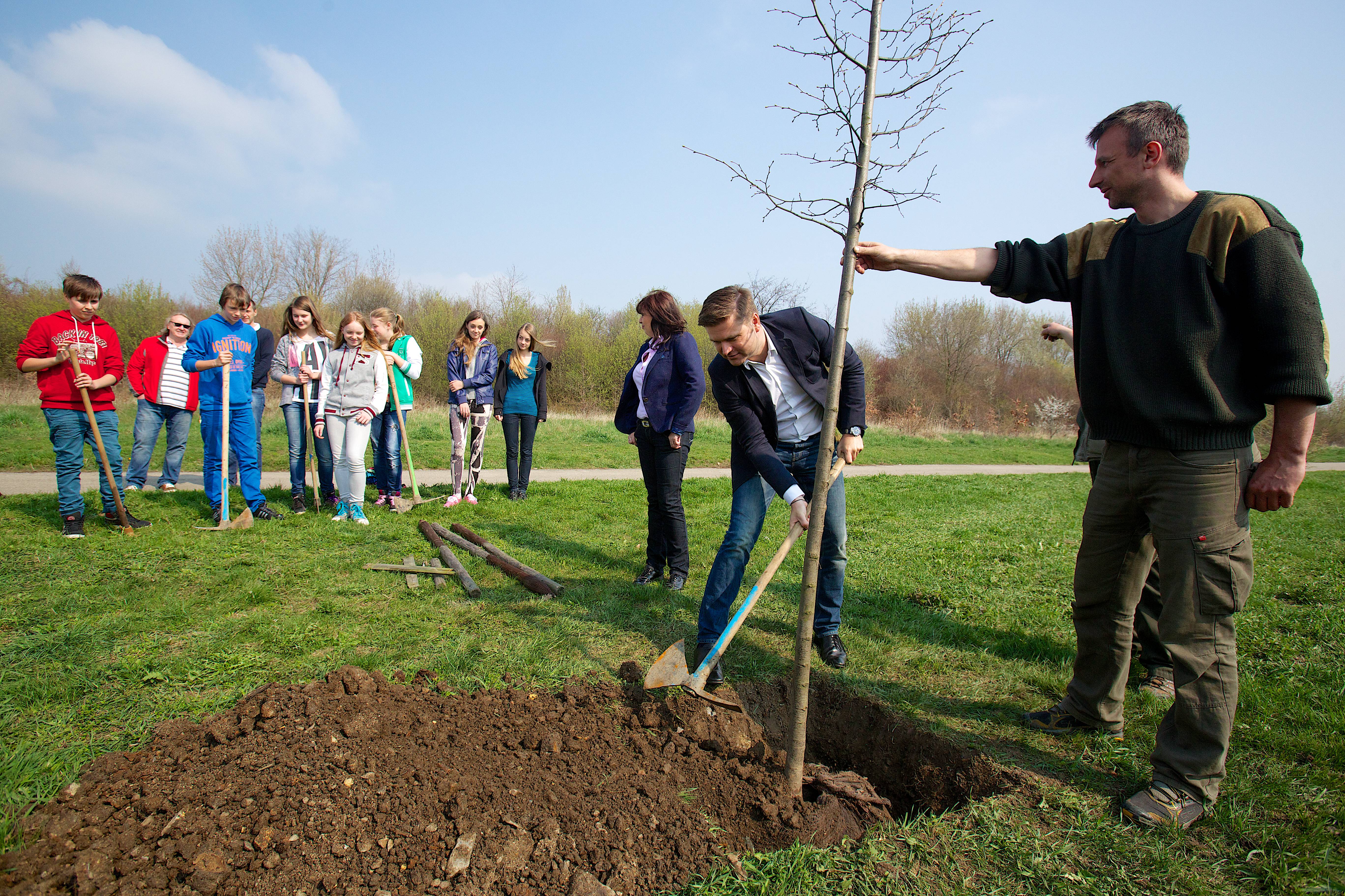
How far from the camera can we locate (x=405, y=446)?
7215 mm

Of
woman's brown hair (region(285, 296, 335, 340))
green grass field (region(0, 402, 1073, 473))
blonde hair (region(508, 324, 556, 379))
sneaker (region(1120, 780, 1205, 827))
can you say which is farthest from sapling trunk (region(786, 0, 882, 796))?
woman's brown hair (region(285, 296, 335, 340))

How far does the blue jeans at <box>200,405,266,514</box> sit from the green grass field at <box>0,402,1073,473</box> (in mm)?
2011

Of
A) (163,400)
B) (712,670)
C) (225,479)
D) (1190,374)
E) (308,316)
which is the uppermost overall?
(308,316)

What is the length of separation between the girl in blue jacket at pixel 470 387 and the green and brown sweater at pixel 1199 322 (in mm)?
5932

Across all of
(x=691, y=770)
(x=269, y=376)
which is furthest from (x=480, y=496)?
(x=691, y=770)

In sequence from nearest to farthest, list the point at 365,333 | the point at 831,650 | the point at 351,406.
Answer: the point at 831,650 → the point at 351,406 → the point at 365,333

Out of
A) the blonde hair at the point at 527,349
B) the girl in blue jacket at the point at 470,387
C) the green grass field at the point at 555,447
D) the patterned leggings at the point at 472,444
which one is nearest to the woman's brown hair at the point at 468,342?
the girl in blue jacket at the point at 470,387

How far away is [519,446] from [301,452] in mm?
2342

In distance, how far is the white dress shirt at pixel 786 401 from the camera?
3453mm

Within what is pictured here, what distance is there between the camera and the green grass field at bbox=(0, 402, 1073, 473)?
9750 millimetres

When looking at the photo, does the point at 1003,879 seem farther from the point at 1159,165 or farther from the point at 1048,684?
the point at 1159,165

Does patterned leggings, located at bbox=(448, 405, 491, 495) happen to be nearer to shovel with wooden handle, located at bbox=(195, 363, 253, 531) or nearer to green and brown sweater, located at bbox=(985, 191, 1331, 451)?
shovel with wooden handle, located at bbox=(195, 363, 253, 531)

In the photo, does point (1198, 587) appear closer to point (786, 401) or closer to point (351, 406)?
point (786, 401)

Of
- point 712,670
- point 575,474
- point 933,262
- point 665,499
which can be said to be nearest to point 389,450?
point 575,474
